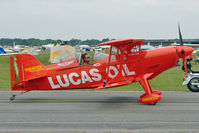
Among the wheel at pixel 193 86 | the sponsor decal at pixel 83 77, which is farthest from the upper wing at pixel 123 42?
the wheel at pixel 193 86

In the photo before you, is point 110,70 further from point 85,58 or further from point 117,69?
point 85,58

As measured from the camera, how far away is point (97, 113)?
27.8 ft

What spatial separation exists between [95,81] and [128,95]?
2.42m

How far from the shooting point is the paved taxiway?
687 centimetres

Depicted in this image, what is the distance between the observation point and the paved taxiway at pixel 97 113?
6.87 metres

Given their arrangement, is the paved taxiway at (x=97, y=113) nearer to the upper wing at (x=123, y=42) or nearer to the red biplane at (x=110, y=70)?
the red biplane at (x=110, y=70)

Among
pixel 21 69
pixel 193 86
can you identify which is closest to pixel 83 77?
pixel 21 69

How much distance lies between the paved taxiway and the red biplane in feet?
2.60

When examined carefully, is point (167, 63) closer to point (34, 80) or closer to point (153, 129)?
point (153, 129)

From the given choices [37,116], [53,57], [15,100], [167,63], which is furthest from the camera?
[53,57]

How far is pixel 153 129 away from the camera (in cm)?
656

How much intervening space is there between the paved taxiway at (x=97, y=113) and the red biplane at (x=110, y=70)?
79 centimetres

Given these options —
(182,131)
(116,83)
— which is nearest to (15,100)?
(116,83)

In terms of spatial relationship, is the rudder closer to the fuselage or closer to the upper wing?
the fuselage
